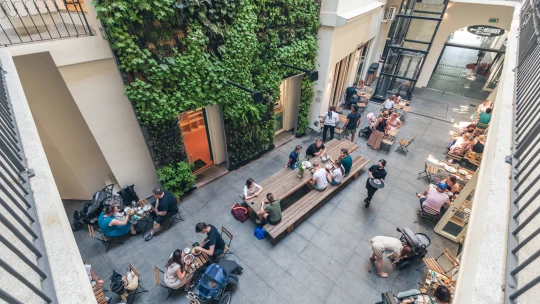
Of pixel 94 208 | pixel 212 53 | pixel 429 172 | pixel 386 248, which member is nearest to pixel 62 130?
pixel 94 208

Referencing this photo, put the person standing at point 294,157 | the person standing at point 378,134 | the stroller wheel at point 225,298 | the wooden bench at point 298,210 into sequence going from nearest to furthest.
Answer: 1. the stroller wheel at point 225,298
2. the wooden bench at point 298,210
3. the person standing at point 294,157
4. the person standing at point 378,134

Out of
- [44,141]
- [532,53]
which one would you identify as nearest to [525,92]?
[532,53]

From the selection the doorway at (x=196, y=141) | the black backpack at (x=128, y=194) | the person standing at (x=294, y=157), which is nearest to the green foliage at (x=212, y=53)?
the black backpack at (x=128, y=194)

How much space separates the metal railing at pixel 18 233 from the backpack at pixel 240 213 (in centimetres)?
490

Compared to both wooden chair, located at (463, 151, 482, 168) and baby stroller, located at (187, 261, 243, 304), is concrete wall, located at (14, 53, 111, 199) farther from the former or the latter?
wooden chair, located at (463, 151, 482, 168)

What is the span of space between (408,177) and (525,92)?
5.28 meters

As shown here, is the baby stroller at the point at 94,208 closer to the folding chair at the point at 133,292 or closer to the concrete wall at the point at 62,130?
the concrete wall at the point at 62,130

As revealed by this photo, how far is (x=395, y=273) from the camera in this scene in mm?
5859

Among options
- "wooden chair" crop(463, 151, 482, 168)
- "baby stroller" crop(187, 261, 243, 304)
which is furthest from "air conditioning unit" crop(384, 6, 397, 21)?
"baby stroller" crop(187, 261, 243, 304)

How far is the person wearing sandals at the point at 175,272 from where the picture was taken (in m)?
4.99

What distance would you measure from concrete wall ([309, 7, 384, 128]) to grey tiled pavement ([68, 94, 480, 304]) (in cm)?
373

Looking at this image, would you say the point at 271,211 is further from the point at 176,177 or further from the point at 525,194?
the point at 525,194

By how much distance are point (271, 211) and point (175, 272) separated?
2.53 meters

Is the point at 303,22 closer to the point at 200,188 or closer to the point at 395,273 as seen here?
the point at 200,188
